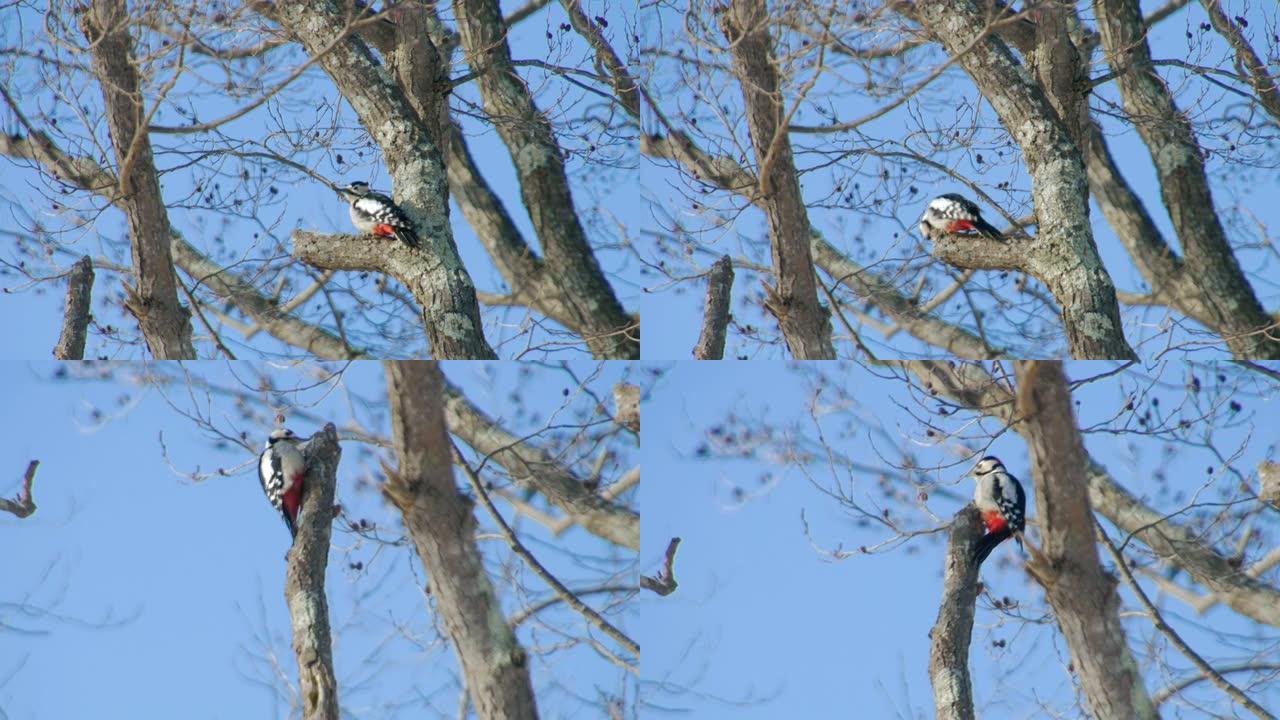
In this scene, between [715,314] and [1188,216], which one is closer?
[715,314]

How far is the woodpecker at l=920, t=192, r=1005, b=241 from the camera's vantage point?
5551 millimetres

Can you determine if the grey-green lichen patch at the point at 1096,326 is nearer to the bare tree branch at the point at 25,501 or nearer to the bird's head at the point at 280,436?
the bird's head at the point at 280,436

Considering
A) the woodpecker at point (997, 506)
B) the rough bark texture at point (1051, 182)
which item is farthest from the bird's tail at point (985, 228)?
the woodpecker at point (997, 506)

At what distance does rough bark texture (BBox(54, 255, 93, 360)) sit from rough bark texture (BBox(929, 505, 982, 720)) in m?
3.29

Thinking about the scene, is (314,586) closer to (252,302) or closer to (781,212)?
(781,212)

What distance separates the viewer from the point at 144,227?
4.85 meters

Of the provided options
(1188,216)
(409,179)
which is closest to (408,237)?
(409,179)

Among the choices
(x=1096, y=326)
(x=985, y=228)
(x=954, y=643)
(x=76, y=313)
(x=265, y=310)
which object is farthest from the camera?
(x=265, y=310)

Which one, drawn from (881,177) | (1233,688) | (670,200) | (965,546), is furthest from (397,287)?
(1233,688)

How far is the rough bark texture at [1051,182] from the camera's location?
4613 mm

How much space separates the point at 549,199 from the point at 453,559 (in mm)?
4187

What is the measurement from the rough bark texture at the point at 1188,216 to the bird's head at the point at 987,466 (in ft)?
10.9

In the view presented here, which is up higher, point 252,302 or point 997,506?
point 252,302

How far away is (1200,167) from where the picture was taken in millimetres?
7414
